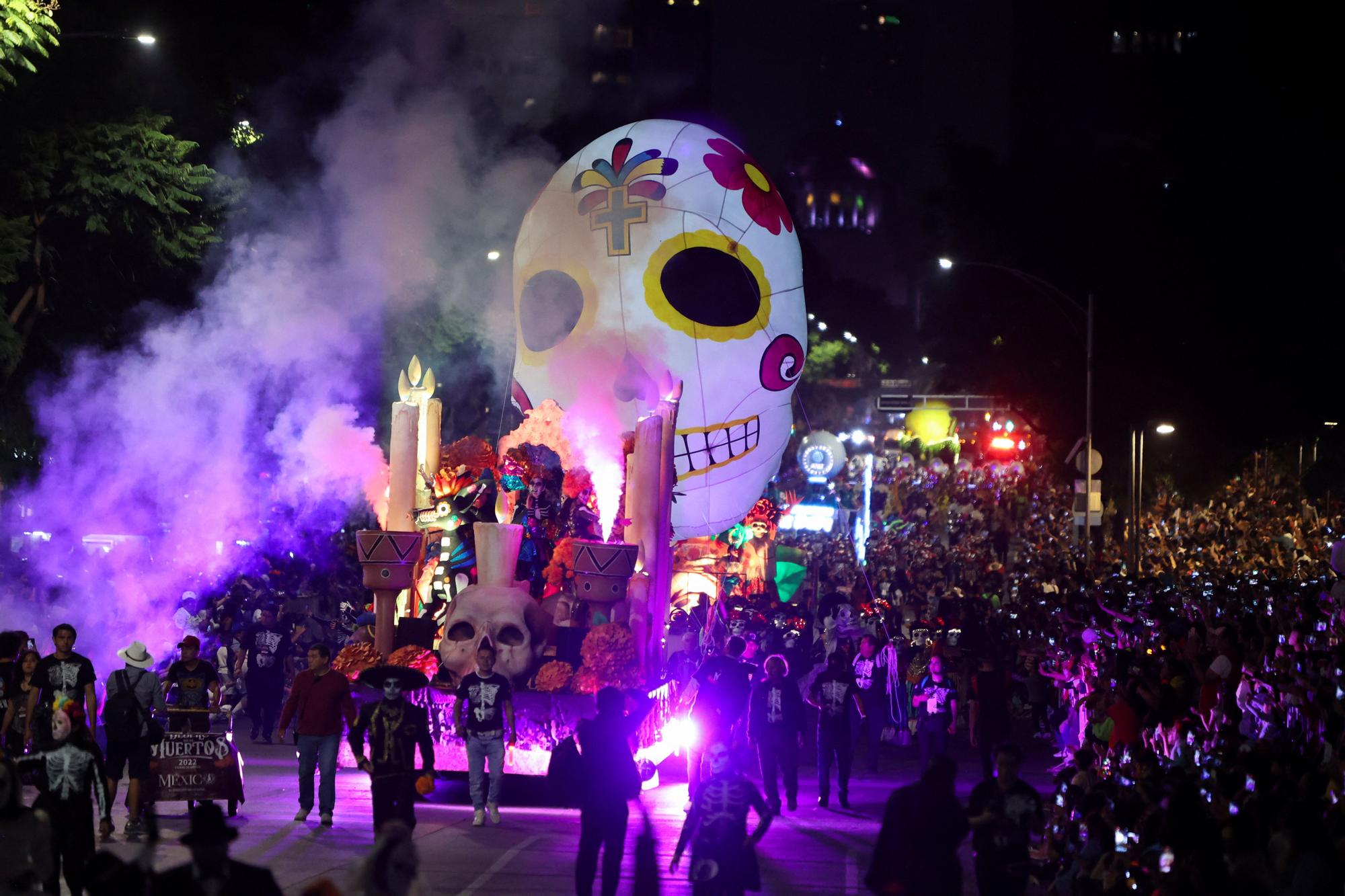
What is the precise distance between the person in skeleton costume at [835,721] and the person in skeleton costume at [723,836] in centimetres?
562

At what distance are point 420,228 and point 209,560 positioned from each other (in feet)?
20.9

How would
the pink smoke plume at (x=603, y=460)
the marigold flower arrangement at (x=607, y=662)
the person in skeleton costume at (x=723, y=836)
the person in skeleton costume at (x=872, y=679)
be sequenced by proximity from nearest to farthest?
1. the person in skeleton costume at (x=723, y=836)
2. the marigold flower arrangement at (x=607, y=662)
3. the person in skeleton costume at (x=872, y=679)
4. the pink smoke plume at (x=603, y=460)

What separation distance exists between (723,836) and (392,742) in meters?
2.92

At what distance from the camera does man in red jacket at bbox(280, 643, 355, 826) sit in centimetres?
1220

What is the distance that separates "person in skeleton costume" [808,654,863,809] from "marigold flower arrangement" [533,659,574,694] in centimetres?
229

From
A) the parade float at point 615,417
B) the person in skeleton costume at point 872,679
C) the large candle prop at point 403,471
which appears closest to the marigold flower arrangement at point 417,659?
the parade float at point 615,417

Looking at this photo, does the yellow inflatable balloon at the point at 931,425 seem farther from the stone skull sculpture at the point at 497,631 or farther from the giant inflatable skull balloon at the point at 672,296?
the stone skull sculpture at the point at 497,631

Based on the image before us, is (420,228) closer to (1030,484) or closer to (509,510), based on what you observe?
(509,510)

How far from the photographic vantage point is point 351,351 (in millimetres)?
26719

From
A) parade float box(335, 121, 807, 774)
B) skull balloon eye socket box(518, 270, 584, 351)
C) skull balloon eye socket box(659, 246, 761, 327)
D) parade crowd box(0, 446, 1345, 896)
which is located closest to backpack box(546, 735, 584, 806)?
parade crowd box(0, 446, 1345, 896)

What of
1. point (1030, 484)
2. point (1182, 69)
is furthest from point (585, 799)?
point (1030, 484)

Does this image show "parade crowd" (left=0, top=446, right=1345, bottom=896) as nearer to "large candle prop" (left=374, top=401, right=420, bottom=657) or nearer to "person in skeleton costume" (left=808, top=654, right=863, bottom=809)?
"person in skeleton costume" (left=808, top=654, right=863, bottom=809)

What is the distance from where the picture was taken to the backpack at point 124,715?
38.1ft

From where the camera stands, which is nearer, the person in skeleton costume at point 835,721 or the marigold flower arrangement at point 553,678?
the marigold flower arrangement at point 553,678
